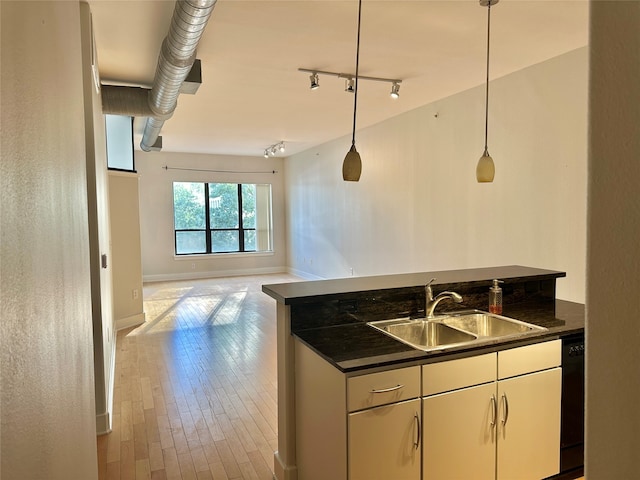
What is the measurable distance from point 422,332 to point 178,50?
7.84ft

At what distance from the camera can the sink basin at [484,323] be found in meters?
2.39

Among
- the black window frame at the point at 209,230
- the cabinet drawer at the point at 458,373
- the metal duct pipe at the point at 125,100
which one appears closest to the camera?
the cabinet drawer at the point at 458,373

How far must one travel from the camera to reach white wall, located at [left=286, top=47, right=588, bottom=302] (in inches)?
148

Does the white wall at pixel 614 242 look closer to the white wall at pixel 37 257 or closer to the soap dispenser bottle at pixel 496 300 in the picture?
the white wall at pixel 37 257

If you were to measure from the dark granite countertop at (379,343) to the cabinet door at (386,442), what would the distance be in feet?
0.63

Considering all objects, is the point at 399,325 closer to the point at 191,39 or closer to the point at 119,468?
the point at 119,468

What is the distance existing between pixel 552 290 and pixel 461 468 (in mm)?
1557

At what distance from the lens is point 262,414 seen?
311cm

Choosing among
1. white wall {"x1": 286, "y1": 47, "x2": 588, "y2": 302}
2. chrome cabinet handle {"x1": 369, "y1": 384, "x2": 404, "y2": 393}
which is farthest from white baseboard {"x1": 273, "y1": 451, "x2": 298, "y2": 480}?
white wall {"x1": 286, "y1": 47, "x2": 588, "y2": 302}

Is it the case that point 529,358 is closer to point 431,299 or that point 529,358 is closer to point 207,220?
point 431,299

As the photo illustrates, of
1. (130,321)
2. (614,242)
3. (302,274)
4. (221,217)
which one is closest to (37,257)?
(614,242)

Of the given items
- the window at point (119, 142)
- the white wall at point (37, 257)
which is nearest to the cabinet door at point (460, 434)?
the white wall at point (37, 257)

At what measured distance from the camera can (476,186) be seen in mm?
4770

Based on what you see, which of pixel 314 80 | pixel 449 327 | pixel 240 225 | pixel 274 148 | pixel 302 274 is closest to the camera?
pixel 449 327
